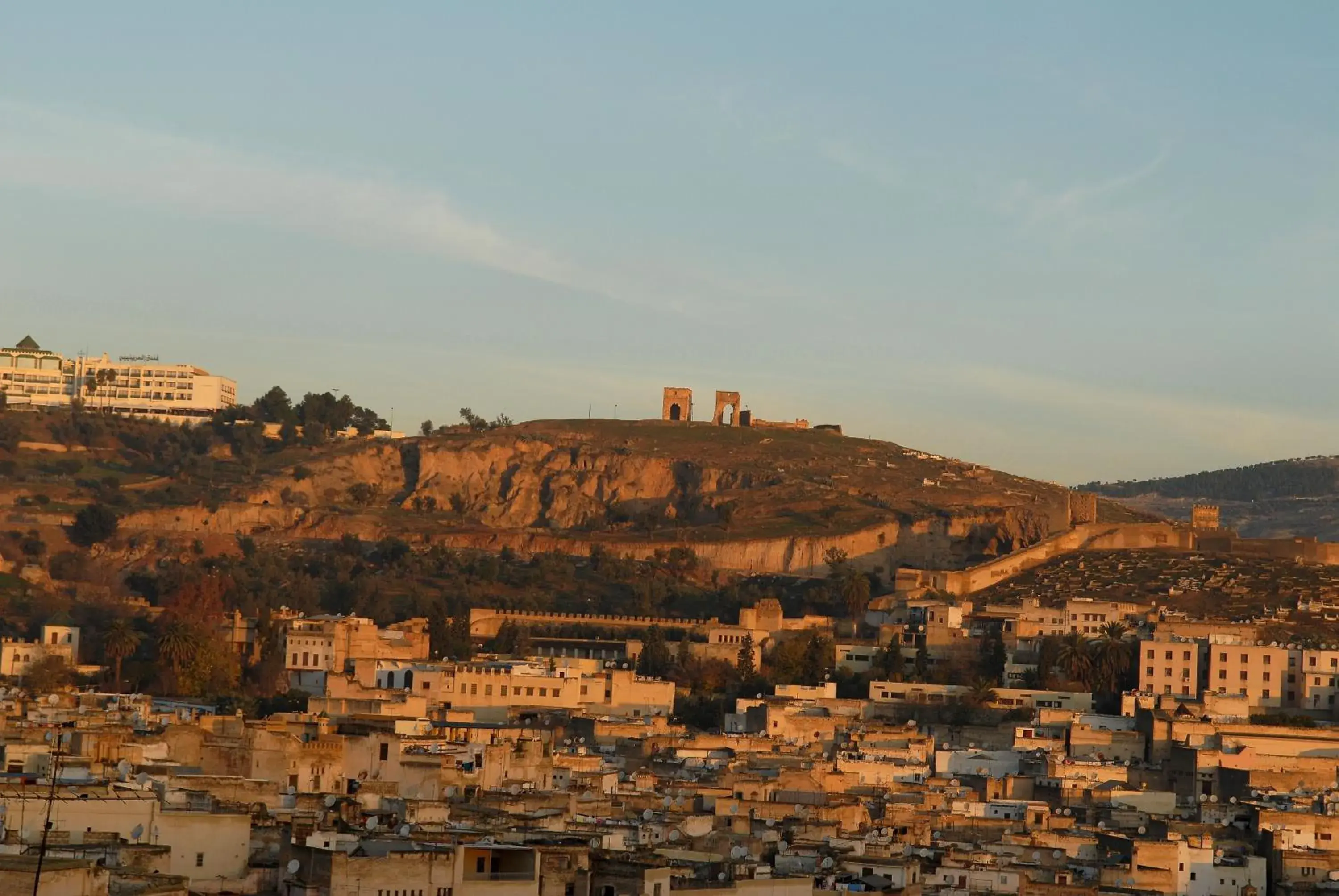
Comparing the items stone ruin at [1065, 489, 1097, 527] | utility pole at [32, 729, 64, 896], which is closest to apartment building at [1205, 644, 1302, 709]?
stone ruin at [1065, 489, 1097, 527]

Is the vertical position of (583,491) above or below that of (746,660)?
above

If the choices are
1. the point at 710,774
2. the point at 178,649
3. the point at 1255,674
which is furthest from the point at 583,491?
the point at 710,774

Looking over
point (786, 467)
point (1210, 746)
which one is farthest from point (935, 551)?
point (1210, 746)

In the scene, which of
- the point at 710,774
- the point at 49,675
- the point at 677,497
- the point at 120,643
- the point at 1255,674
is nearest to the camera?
the point at 710,774

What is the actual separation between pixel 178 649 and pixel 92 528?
127 ft

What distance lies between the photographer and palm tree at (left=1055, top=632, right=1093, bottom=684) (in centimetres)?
9925

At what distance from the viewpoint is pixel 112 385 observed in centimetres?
18288

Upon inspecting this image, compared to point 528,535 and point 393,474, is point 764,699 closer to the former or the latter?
point 528,535

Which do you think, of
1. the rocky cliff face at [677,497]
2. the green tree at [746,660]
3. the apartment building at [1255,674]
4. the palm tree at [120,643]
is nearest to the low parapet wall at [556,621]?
the green tree at [746,660]

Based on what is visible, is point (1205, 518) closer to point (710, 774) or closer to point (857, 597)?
point (857, 597)

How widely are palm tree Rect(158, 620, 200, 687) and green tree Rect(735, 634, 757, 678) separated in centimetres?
1898

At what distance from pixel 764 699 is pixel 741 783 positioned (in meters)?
Answer: 31.4

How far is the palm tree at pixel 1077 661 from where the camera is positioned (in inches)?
3907

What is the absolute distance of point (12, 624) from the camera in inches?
4572
